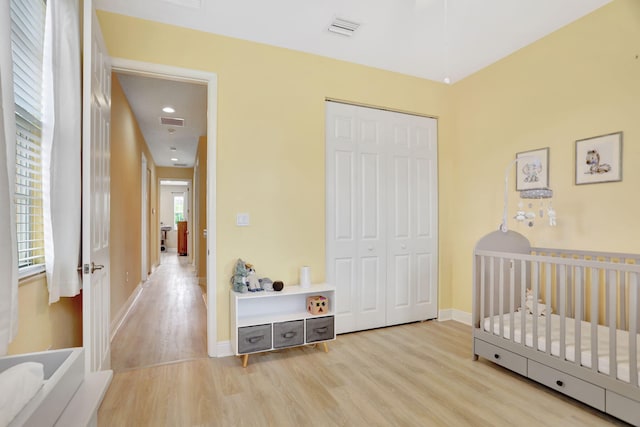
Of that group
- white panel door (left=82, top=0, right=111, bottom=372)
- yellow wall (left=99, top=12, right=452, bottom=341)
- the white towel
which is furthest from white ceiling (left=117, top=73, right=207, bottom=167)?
the white towel

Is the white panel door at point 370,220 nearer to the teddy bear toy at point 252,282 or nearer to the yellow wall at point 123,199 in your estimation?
the teddy bear toy at point 252,282

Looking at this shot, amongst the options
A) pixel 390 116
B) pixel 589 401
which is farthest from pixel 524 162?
pixel 589 401

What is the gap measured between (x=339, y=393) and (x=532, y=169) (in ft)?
8.38

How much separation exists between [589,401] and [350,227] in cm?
214

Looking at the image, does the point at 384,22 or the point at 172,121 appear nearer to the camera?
the point at 384,22

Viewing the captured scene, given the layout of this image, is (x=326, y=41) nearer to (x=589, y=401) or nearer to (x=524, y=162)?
(x=524, y=162)

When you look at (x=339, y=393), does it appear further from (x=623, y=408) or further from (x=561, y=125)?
(x=561, y=125)

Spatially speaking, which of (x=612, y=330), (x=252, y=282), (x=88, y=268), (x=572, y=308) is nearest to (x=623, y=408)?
Result: (x=612, y=330)

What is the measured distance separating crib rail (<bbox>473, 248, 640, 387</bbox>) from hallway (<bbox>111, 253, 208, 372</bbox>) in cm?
246

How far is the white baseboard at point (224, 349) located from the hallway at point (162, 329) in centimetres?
13

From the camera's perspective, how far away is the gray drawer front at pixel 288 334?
106 inches

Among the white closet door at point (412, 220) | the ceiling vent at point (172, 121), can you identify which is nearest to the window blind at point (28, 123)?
the white closet door at point (412, 220)

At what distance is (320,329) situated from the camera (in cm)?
286

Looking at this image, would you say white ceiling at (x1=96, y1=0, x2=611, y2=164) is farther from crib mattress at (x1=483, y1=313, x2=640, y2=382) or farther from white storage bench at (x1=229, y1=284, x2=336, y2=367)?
crib mattress at (x1=483, y1=313, x2=640, y2=382)
